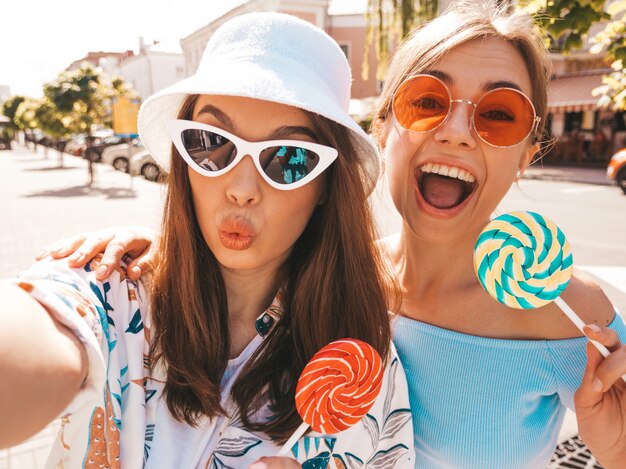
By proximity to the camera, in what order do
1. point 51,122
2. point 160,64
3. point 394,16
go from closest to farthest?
1. point 394,16
2. point 51,122
3. point 160,64

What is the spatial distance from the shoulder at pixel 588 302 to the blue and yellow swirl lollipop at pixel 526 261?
193 millimetres

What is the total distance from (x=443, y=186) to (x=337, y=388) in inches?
43.4

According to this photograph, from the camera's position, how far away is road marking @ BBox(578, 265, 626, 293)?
654 cm

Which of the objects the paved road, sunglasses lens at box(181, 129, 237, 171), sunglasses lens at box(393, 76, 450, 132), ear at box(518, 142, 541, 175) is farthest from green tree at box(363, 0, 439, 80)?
sunglasses lens at box(181, 129, 237, 171)

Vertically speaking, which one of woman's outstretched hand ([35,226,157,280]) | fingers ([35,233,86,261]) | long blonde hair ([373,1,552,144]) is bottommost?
woman's outstretched hand ([35,226,157,280])

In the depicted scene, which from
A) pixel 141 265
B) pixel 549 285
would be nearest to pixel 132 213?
pixel 141 265

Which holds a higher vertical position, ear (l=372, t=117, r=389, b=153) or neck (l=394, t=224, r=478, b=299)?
ear (l=372, t=117, r=389, b=153)

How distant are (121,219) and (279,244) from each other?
34.4ft

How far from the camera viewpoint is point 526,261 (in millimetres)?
1551

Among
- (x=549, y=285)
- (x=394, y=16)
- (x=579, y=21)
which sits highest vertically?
(x=394, y=16)

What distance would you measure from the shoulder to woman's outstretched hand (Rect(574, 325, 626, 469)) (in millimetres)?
192

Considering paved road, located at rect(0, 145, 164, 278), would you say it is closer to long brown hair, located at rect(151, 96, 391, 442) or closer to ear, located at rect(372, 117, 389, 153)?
ear, located at rect(372, 117, 389, 153)

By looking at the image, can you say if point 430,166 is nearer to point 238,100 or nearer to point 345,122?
point 345,122

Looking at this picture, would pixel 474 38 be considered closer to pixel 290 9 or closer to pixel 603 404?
pixel 603 404
